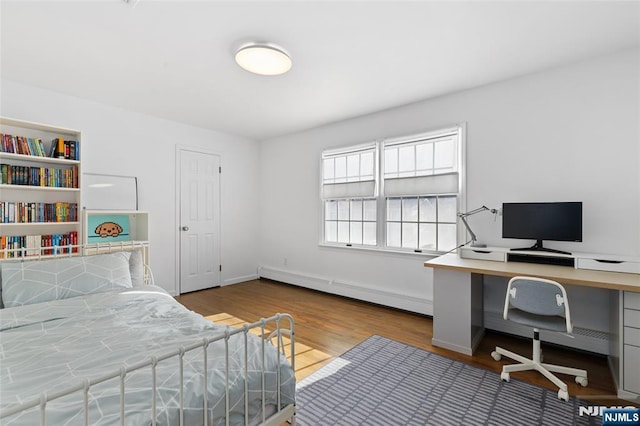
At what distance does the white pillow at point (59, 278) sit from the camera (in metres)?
2.09

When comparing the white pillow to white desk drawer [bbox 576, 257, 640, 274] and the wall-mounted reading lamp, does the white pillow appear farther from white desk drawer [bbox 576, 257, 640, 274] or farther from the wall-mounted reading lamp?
white desk drawer [bbox 576, 257, 640, 274]

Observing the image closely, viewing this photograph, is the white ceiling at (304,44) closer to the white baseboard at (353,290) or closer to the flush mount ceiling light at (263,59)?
the flush mount ceiling light at (263,59)

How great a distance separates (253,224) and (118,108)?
2.73 metres

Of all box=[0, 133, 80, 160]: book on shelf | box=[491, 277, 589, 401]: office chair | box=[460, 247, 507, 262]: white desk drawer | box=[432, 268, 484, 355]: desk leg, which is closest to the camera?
box=[491, 277, 589, 401]: office chair

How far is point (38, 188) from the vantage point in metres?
2.96

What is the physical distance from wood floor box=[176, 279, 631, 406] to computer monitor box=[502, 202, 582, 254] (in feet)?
3.19

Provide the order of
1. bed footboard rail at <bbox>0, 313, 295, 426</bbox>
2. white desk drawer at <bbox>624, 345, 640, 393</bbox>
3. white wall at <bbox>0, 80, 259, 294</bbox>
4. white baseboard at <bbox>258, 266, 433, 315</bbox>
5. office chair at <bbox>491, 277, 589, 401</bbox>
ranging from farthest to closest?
white baseboard at <bbox>258, 266, 433, 315</bbox>
white wall at <bbox>0, 80, 259, 294</bbox>
office chair at <bbox>491, 277, 589, 401</bbox>
white desk drawer at <bbox>624, 345, 640, 393</bbox>
bed footboard rail at <bbox>0, 313, 295, 426</bbox>

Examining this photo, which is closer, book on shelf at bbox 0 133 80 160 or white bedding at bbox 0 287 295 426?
white bedding at bbox 0 287 295 426

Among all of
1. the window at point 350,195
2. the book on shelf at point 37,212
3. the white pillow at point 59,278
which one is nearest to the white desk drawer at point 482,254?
the window at point 350,195

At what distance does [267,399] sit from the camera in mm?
1368

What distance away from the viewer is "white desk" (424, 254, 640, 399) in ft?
6.43

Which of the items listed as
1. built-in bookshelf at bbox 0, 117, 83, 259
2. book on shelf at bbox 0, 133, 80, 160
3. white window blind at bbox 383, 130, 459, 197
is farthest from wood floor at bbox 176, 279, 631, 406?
book on shelf at bbox 0, 133, 80, 160

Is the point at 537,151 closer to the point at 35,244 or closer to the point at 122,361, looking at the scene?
the point at 122,361

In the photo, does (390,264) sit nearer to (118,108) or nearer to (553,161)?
(553,161)
